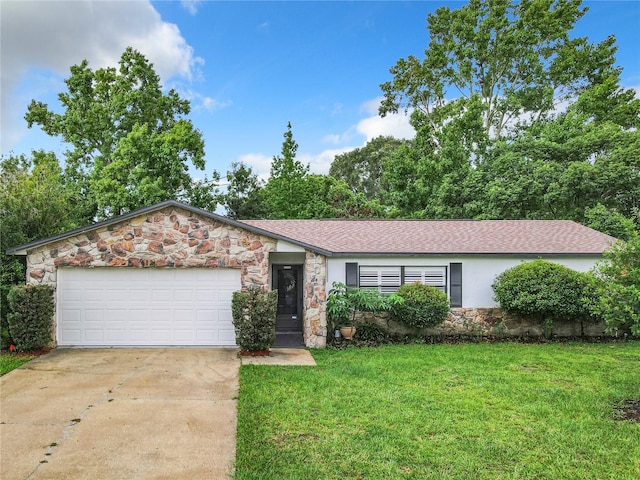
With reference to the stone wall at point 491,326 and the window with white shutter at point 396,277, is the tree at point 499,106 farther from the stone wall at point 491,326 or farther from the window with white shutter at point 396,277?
the window with white shutter at point 396,277

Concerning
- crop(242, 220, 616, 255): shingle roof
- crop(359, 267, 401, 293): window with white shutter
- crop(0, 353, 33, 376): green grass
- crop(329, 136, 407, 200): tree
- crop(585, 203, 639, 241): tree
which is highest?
crop(329, 136, 407, 200): tree

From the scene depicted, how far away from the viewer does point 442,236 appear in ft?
45.8

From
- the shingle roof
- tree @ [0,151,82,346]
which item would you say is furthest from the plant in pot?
tree @ [0,151,82,346]

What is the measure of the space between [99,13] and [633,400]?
15.9 m

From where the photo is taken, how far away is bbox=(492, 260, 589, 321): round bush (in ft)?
37.8

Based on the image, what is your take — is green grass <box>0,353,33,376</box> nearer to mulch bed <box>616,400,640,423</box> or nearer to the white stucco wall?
the white stucco wall

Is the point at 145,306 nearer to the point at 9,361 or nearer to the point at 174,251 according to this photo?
the point at 174,251

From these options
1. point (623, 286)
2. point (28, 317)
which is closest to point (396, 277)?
point (623, 286)

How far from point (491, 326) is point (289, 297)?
252 inches

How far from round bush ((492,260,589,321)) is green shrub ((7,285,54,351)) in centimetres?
1211

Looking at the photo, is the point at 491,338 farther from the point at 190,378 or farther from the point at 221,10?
the point at 221,10

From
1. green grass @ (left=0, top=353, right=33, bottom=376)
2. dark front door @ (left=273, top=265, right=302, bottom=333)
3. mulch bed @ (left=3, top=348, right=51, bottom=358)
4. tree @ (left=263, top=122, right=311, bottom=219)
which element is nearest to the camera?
green grass @ (left=0, top=353, right=33, bottom=376)

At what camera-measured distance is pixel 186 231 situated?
1038 cm

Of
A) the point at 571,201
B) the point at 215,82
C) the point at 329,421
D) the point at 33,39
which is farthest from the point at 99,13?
the point at 571,201
